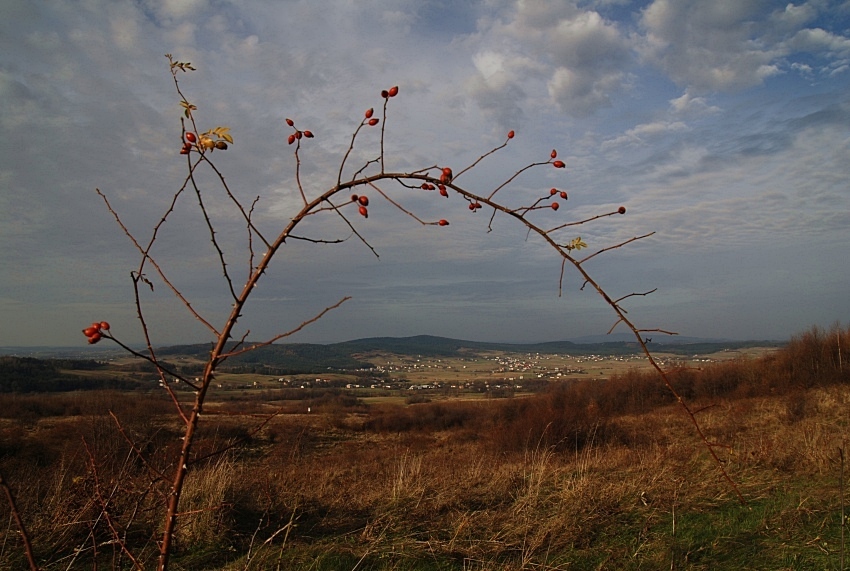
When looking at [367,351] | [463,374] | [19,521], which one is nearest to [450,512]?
[19,521]

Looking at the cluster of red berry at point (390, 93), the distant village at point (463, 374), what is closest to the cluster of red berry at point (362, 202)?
the cluster of red berry at point (390, 93)

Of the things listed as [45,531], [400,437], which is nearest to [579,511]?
[45,531]

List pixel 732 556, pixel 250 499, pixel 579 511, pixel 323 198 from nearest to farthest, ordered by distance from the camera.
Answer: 1. pixel 323 198
2. pixel 732 556
3. pixel 579 511
4. pixel 250 499

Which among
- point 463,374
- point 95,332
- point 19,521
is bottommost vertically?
point 463,374

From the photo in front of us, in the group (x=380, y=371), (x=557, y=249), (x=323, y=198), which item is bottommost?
(x=380, y=371)

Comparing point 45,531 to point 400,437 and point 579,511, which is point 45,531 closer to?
point 579,511

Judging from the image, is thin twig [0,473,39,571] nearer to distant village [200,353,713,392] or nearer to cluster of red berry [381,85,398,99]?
cluster of red berry [381,85,398,99]

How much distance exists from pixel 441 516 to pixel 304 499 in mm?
1788

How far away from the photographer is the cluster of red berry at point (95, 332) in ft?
3.98

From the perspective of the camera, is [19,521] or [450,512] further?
[450,512]

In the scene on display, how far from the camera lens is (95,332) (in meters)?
1.21

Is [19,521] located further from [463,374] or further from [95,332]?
[463,374]

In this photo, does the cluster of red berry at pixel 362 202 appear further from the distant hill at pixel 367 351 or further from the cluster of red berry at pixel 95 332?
the distant hill at pixel 367 351

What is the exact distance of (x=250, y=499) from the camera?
21.8 feet
